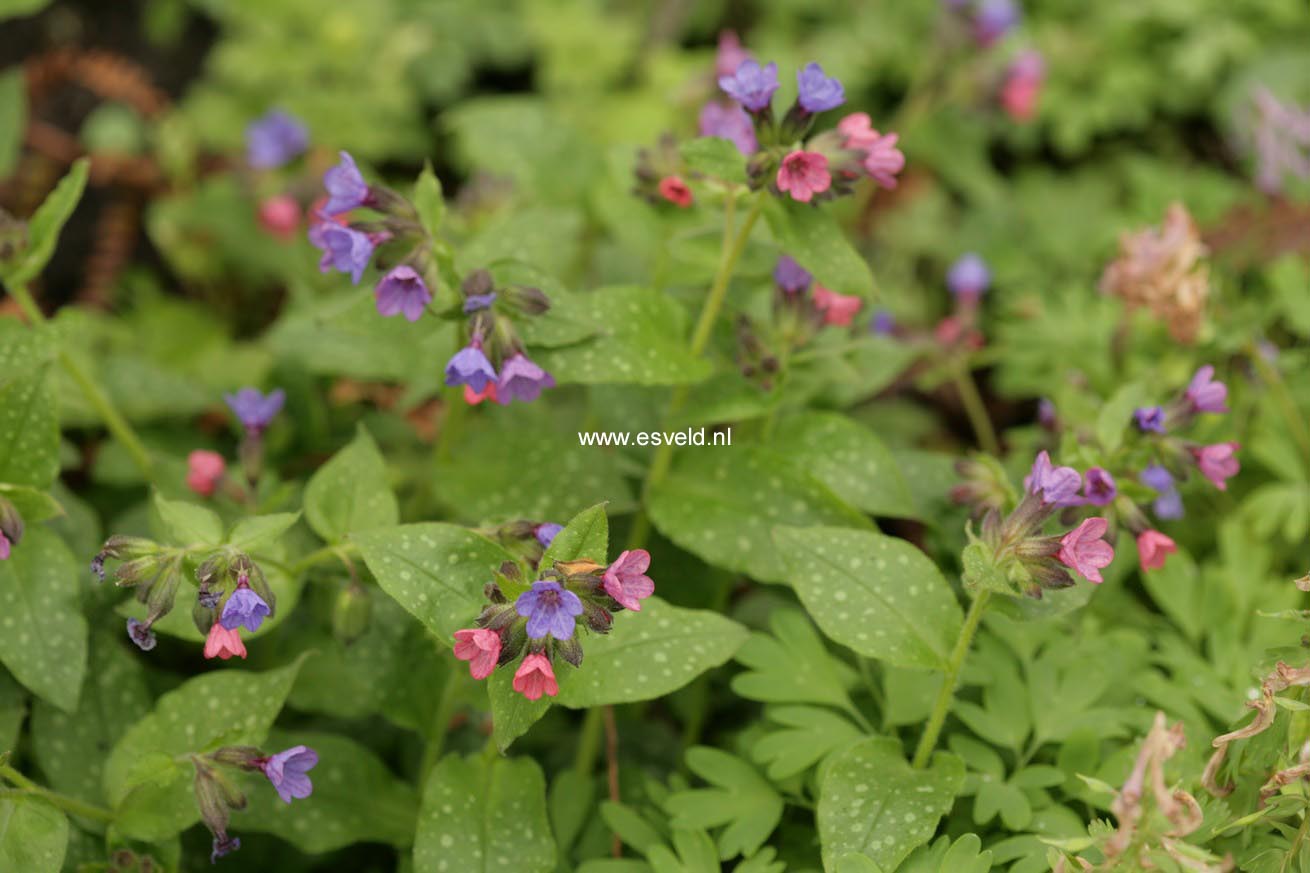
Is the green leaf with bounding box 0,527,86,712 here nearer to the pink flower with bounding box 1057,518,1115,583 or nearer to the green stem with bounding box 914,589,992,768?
the green stem with bounding box 914,589,992,768

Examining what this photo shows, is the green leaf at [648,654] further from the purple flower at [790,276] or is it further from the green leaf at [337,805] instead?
Answer: the purple flower at [790,276]

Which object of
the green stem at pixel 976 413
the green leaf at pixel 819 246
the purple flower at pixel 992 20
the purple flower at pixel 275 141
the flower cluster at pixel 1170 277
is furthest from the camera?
the purple flower at pixel 992 20

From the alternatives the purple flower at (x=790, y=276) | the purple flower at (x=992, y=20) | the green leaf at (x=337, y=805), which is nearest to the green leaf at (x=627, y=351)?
the purple flower at (x=790, y=276)

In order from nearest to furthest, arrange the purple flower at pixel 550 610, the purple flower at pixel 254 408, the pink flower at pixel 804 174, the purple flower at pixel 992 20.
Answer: the purple flower at pixel 550 610, the pink flower at pixel 804 174, the purple flower at pixel 254 408, the purple flower at pixel 992 20

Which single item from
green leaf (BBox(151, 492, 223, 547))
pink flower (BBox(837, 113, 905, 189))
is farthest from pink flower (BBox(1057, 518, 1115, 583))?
green leaf (BBox(151, 492, 223, 547))

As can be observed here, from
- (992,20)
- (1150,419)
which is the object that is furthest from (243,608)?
(992,20)
